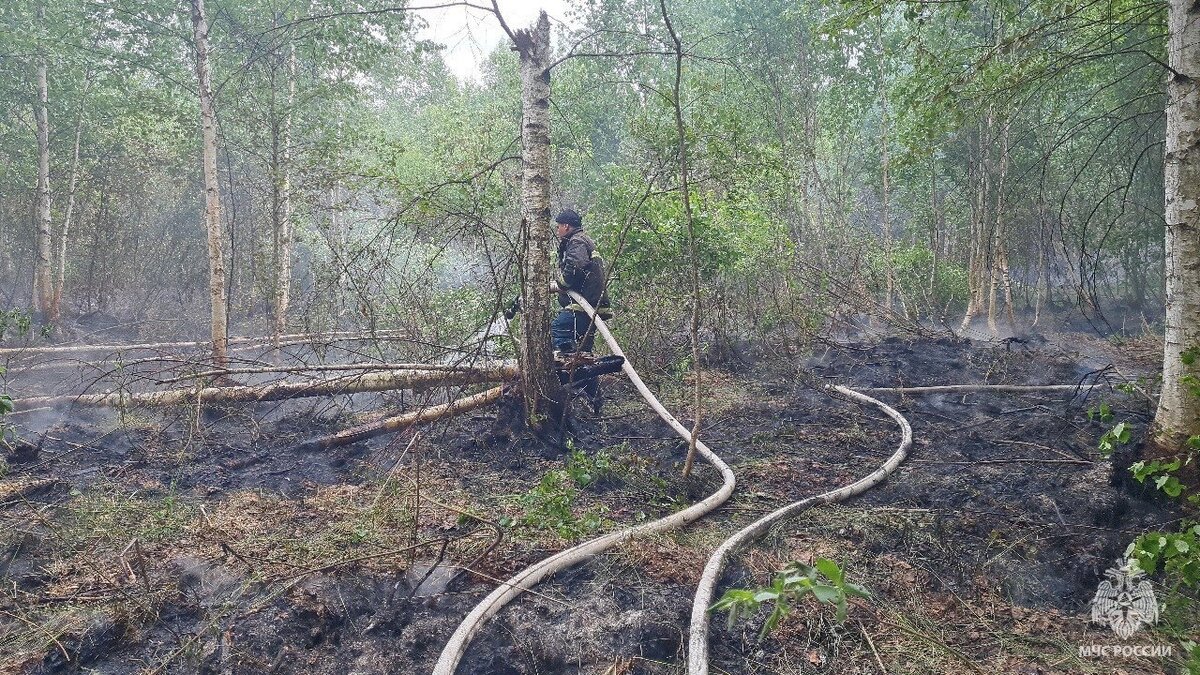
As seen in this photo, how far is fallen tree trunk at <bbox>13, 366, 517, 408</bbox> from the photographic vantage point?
634cm

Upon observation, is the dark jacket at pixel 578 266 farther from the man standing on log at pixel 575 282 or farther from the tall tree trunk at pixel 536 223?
the tall tree trunk at pixel 536 223

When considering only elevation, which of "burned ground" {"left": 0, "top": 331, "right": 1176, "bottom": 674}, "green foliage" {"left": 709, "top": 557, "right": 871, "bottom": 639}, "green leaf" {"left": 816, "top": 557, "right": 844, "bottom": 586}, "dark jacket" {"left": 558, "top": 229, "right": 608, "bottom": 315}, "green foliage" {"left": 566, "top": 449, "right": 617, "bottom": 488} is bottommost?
"burned ground" {"left": 0, "top": 331, "right": 1176, "bottom": 674}

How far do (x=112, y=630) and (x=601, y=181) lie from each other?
24.4m

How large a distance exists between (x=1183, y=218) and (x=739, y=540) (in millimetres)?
3033

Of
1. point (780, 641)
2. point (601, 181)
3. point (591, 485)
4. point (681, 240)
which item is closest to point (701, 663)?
point (780, 641)

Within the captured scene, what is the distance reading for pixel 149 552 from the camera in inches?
155

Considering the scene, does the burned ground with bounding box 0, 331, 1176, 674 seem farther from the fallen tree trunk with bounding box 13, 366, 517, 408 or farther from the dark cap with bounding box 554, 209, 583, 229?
the dark cap with bounding box 554, 209, 583, 229

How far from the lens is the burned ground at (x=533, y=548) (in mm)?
3041

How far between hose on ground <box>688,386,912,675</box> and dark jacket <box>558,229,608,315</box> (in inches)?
134

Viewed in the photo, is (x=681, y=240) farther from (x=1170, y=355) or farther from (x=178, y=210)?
(x=178, y=210)

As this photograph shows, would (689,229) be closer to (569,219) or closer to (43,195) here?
(569,219)

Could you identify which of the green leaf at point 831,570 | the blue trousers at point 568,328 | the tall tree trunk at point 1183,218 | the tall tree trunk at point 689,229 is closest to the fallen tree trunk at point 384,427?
the blue trousers at point 568,328

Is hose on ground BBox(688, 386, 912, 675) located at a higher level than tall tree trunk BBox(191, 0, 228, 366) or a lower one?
lower

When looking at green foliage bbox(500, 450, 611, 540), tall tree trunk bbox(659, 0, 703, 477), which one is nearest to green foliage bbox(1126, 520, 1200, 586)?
tall tree trunk bbox(659, 0, 703, 477)
